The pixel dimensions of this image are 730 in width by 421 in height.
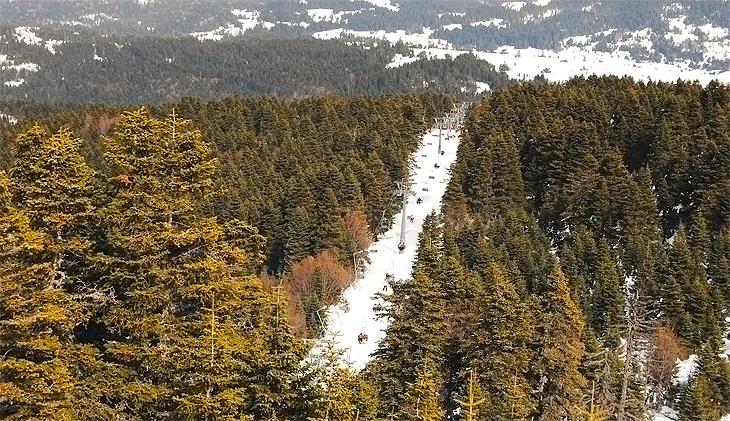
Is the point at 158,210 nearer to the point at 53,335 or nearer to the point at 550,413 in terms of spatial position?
the point at 53,335

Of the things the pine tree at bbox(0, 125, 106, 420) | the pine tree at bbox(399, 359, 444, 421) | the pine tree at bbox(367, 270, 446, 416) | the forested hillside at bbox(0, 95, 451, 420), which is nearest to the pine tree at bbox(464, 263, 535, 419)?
the pine tree at bbox(367, 270, 446, 416)

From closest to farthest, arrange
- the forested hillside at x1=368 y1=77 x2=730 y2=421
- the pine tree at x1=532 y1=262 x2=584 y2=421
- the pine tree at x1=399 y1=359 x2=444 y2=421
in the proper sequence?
the pine tree at x1=399 y1=359 x2=444 y2=421 → the forested hillside at x1=368 y1=77 x2=730 y2=421 → the pine tree at x1=532 y1=262 x2=584 y2=421

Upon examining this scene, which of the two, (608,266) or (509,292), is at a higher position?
(509,292)

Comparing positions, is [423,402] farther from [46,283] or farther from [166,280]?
[46,283]

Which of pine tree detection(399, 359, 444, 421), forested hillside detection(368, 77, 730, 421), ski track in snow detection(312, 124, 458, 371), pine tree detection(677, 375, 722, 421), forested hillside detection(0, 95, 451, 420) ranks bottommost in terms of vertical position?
ski track in snow detection(312, 124, 458, 371)

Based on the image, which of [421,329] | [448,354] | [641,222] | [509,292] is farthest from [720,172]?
[421,329]

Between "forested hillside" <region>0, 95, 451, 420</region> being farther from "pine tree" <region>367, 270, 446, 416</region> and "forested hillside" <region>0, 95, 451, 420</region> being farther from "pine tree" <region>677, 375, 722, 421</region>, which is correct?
"pine tree" <region>677, 375, 722, 421</region>
